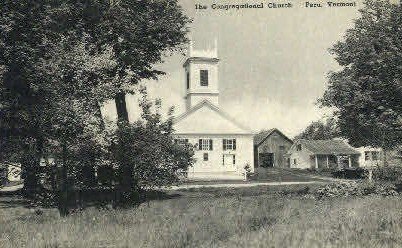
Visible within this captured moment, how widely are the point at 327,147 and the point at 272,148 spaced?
879 cm

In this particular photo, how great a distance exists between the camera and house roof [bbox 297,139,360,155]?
70.1 m

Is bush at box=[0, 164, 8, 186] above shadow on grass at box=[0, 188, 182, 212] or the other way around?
above

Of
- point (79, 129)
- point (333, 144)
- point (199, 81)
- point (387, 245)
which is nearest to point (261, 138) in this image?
point (333, 144)

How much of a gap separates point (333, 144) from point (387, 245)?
64134 mm

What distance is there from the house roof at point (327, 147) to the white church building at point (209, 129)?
19.8 meters

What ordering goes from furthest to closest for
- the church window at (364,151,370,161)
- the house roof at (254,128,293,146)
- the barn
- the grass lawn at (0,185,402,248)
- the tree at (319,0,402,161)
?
1. the barn
2. the house roof at (254,128,293,146)
3. the church window at (364,151,370,161)
4. the tree at (319,0,402,161)
5. the grass lawn at (0,185,402,248)

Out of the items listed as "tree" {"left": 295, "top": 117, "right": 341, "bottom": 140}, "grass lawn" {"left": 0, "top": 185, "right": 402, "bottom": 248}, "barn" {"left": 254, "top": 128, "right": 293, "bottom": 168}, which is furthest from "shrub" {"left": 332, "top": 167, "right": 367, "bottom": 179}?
"tree" {"left": 295, "top": 117, "right": 341, "bottom": 140}

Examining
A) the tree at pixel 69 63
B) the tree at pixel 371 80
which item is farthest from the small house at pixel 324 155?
the tree at pixel 69 63

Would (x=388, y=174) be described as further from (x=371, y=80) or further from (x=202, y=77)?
(x=202, y=77)

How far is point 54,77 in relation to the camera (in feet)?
63.3

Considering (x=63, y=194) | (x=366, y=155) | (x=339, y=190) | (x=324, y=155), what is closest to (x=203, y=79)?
(x=324, y=155)

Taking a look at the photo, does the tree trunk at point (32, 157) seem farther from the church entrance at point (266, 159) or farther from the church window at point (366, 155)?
the church window at point (366, 155)

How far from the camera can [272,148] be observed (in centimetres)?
7688

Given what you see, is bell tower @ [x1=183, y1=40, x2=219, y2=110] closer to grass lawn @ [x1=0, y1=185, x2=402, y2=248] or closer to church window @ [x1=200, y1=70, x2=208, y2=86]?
church window @ [x1=200, y1=70, x2=208, y2=86]
